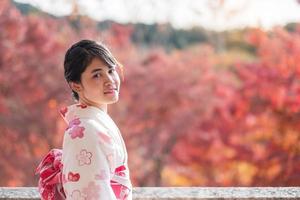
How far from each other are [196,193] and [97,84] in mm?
771

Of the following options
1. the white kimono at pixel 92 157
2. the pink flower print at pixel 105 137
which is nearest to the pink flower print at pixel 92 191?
the white kimono at pixel 92 157

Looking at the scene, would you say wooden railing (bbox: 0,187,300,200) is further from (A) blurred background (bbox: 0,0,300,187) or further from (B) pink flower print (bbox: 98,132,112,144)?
(A) blurred background (bbox: 0,0,300,187)

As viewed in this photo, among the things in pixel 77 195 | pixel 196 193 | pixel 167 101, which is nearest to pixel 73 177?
pixel 77 195

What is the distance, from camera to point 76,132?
115 cm

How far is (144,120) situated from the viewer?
198 inches

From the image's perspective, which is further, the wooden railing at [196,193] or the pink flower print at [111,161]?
the wooden railing at [196,193]

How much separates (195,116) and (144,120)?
1.81 feet

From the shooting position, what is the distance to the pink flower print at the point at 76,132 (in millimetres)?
1146

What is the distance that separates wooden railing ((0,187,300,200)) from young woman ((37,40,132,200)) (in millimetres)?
549

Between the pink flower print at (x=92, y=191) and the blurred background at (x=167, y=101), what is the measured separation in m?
3.25

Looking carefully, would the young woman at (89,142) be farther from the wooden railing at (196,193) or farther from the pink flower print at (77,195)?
the wooden railing at (196,193)

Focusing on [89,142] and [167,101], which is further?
[167,101]

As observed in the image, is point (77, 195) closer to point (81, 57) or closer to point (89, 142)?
point (89, 142)

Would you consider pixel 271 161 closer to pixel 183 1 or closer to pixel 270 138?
pixel 270 138
